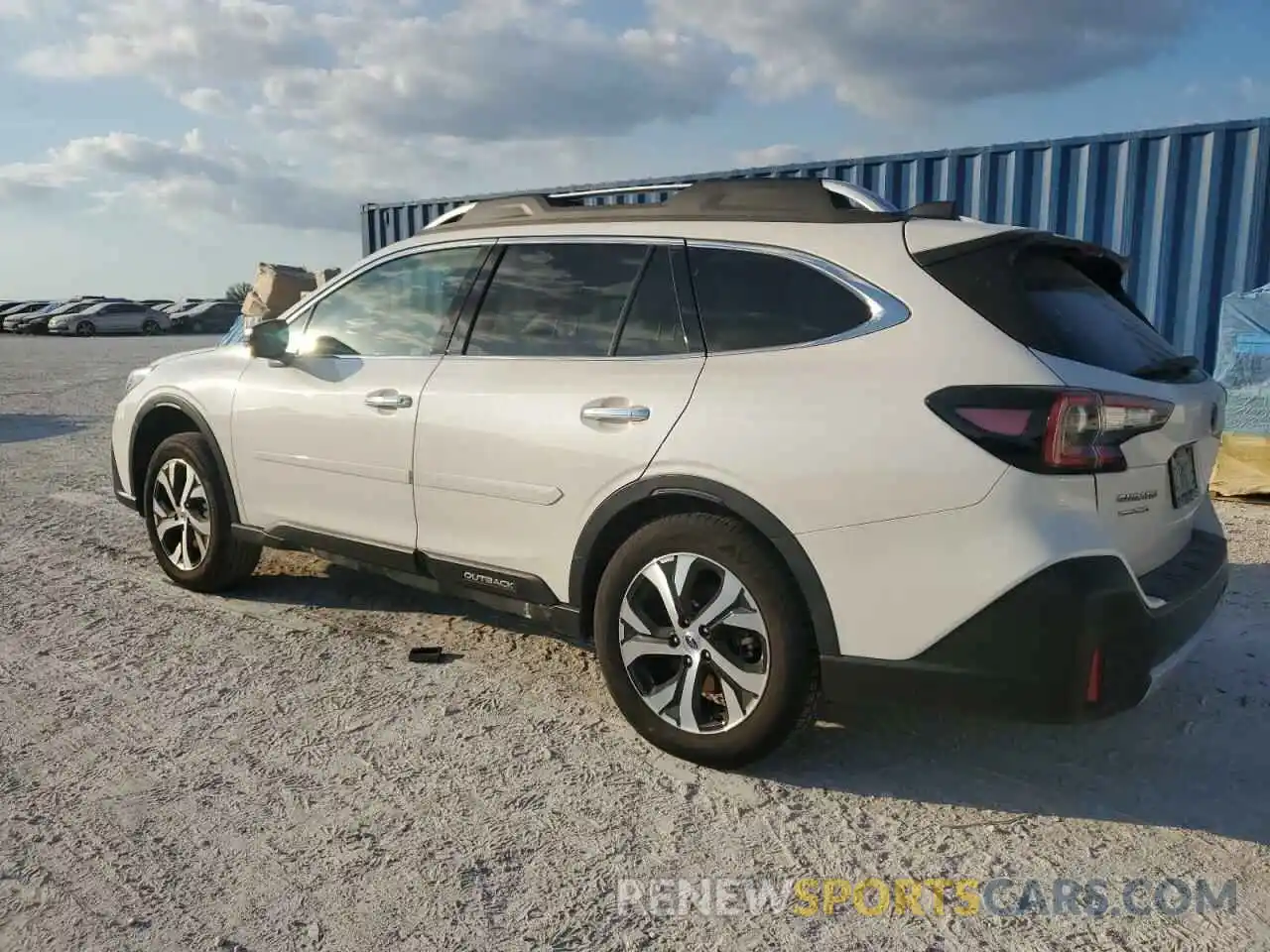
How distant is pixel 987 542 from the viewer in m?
2.51

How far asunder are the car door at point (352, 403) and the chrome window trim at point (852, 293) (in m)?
1.25

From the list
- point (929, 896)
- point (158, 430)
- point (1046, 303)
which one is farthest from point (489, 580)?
point (158, 430)

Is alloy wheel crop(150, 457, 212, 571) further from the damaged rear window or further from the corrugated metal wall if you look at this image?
the corrugated metal wall

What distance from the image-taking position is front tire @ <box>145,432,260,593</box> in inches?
181

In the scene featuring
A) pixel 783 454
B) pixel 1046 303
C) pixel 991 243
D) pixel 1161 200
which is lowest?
pixel 783 454

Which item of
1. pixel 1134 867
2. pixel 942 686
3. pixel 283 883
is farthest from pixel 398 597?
pixel 1134 867

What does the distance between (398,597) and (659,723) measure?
207 centimetres

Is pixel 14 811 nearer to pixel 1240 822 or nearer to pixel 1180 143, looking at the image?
pixel 1240 822

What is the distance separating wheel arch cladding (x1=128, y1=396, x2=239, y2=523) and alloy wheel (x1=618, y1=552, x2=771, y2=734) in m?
2.34

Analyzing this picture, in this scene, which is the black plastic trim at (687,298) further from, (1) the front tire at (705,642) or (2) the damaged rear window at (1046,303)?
(2) the damaged rear window at (1046,303)

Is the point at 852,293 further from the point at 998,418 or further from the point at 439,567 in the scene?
the point at 439,567

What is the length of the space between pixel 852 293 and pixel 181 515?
3.46 m

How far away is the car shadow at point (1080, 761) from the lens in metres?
2.88

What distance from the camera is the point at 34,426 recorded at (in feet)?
36.0
